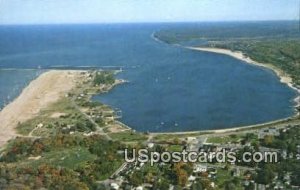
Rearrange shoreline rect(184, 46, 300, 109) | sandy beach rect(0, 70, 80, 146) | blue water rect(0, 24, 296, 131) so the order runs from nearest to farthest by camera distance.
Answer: sandy beach rect(0, 70, 80, 146) < blue water rect(0, 24, 296, 131) < shoreline rect(184, 46, 300, 109)

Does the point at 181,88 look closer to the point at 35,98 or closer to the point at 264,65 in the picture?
the point at 35,98

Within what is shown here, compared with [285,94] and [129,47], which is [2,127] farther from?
[129,47]

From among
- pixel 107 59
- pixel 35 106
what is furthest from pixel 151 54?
pixel 35 106

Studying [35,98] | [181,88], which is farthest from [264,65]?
[35,98]

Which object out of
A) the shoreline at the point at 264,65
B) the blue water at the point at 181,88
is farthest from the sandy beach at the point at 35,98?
the shoreline at the point at 264,65

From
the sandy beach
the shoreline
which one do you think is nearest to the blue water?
the shoreline

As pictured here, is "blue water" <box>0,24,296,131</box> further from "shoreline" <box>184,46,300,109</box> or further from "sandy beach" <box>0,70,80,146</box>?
"sandy beach" <box>0,70,80,146</box>

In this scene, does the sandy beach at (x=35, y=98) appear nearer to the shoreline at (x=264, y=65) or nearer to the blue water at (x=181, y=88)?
the blue water at (x=181, y=88)
